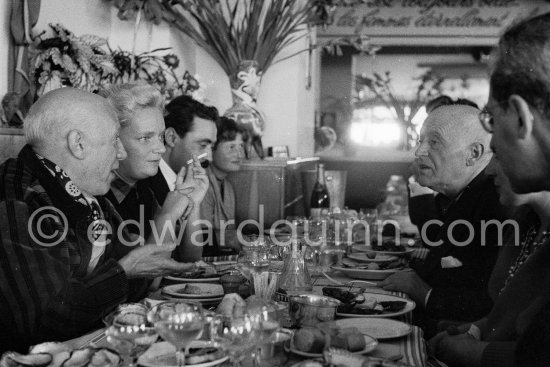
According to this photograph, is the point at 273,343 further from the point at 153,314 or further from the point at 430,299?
the point at 430,299

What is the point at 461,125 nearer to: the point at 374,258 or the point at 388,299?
the point at 374,258

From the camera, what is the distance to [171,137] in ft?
13.0

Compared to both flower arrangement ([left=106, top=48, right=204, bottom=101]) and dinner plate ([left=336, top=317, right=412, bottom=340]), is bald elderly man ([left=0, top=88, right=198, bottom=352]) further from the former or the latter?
flower arrangement ([left=106, top=48, right=204, bottom=101])

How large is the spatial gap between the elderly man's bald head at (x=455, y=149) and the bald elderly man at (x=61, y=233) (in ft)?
4.28

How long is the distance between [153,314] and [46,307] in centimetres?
53

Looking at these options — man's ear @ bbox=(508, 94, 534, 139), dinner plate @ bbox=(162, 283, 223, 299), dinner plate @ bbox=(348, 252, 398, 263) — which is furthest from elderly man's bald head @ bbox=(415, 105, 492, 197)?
man's ear @ bbox=(508, 94, 534, 139)

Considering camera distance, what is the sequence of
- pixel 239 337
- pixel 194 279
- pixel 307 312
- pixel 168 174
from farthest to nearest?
1. pixel 168 174
2. pixel 194 279
3. pixel 307 312
4. pixel 239 337

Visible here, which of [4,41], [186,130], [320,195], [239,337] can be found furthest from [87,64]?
[320,195]

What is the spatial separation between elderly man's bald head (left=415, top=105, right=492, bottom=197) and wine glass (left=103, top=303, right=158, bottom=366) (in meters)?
1.85

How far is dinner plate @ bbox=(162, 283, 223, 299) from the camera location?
2193 millimetres

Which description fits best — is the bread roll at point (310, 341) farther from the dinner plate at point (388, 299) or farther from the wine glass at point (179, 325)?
the dinner plate at point (388, 299)

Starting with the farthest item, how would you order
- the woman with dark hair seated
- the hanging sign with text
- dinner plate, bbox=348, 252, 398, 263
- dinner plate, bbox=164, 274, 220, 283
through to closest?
the hanging sign with text < the woman with dark hair seated < dinner plate, bbox=348, 252, 398, 263 < dinner plate, bbox=164, 274, 220, 283

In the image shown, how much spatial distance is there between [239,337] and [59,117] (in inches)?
40.4

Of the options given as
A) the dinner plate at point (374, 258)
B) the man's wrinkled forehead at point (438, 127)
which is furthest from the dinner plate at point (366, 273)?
the man's wrinkled forehead at point (438, 127)
